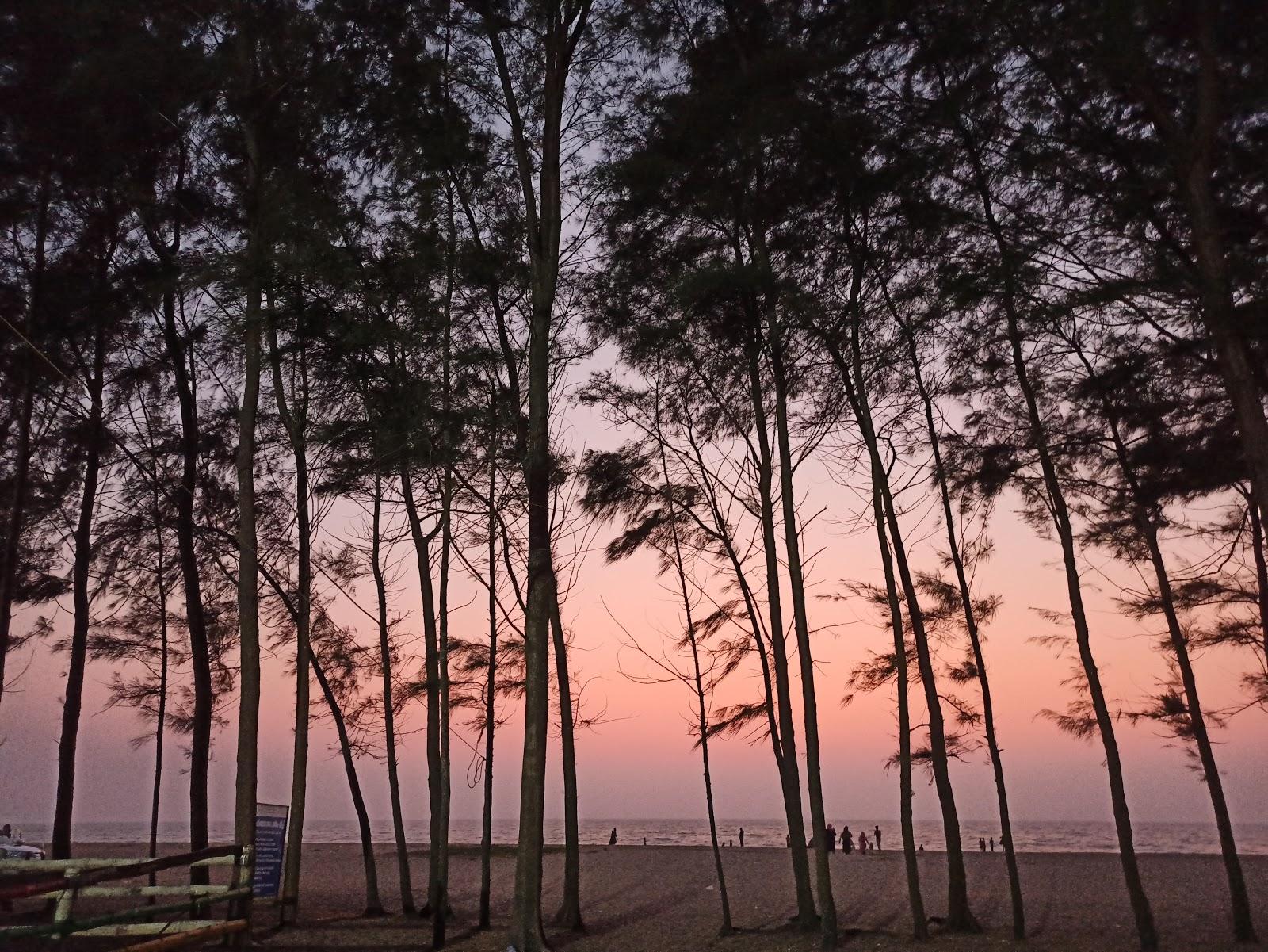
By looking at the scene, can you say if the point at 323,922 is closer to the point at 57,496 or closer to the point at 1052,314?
the point at 57,496

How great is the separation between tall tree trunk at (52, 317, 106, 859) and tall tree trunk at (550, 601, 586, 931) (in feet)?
24.8

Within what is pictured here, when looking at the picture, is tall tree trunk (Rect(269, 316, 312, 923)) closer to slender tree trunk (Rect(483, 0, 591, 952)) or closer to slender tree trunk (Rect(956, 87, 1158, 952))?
slender tree trunk (Rect(483, 0, 591, 952))

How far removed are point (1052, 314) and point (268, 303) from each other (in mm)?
9925

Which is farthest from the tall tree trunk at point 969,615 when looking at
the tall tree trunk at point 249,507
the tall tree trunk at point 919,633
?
the tall tree trunk at point 249,507

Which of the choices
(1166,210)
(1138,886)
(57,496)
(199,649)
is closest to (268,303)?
(199,649)

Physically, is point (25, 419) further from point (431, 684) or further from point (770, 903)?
point (770, 903)

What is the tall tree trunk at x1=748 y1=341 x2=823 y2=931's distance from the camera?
13.9m

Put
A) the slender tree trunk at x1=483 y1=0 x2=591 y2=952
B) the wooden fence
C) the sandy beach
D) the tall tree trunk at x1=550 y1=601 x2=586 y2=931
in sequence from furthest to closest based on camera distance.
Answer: the tall tree trunk at x1=550 y1=601 x2=586 y2=931 → the sandy beach → the slender tree trunk at x1=483 y1=0 x2=591 y2=952 → the wooden fence

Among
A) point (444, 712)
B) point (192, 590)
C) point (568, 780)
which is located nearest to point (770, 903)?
point (568, 780)

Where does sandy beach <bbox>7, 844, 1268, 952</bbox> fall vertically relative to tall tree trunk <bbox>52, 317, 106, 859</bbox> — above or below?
below

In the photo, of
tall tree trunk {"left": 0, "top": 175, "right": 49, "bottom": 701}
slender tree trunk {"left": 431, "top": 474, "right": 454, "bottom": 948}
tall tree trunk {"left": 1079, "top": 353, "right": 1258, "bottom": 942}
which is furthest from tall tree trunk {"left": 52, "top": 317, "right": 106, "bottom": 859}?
tall tree trunk {"left": 1079, "top": 353, "right": 1258, "bottom": 942}

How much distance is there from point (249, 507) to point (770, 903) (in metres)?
13.2

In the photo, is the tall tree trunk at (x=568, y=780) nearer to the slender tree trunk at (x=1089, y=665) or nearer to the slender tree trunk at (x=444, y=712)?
the slender tree trunk at (x=444, y=712)

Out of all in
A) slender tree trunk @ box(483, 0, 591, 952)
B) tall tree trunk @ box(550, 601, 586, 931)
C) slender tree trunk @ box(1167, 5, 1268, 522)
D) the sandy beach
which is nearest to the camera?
slender tree trunk @ box(1167, 5, 1268, 522)
